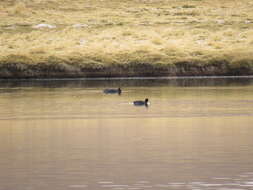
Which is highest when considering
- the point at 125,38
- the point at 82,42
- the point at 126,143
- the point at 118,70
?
the point at 125,38

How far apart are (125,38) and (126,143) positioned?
2861 inches

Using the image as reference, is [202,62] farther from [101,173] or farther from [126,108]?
[101,173]

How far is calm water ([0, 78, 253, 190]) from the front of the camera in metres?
22.5

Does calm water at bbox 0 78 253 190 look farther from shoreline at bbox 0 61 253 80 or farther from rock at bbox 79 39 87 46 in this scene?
rock at bbox 79 39 87 46

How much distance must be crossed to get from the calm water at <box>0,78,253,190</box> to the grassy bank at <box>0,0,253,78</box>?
32.0 meters

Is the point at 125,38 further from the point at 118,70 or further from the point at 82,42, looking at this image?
the point at 118,70

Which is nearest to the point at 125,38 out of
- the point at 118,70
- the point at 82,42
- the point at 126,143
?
the point at 82,42

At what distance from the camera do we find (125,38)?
332ft

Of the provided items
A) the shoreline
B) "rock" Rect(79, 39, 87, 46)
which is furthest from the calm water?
"rock" Rect(79, 39, 87, 46)

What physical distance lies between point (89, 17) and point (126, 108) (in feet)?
248

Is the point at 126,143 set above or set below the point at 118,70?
below

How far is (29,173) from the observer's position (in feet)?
77.5

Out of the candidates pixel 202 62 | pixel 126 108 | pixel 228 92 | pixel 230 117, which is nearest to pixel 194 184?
pixel 230 117

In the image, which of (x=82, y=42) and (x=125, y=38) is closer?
(x=82, y=42)
